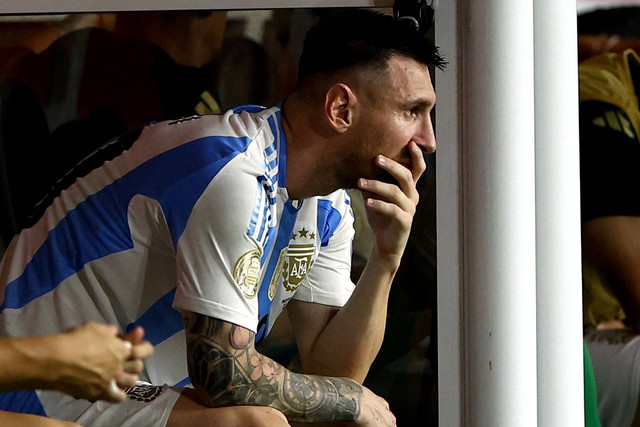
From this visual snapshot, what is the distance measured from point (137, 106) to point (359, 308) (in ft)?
1.99

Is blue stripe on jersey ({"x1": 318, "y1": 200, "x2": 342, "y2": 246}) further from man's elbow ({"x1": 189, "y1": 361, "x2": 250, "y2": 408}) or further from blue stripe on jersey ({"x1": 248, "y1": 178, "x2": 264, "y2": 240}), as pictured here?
man's elbow ({"x1": 189, "y1": 361, "x2": 250, "y2": 408})

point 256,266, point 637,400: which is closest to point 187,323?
point 256,266

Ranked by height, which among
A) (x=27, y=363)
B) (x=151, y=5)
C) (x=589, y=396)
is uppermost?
(x=151, y=5)

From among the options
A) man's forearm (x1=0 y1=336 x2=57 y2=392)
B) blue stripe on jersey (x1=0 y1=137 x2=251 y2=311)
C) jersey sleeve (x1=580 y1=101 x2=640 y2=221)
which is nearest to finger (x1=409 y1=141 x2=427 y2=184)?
blue stripe on jersey (x1=0 y1=137 x2=251 y2=311)

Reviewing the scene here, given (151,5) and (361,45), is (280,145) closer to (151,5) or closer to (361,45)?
(361,45)

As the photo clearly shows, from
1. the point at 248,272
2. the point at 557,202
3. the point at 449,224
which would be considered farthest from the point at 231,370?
the point at 557,202

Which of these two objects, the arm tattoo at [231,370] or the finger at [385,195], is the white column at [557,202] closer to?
the finger at [385,195]

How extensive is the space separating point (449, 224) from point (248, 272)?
0.60 meters

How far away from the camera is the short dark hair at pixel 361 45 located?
1.44m

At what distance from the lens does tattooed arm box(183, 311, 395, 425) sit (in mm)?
1210

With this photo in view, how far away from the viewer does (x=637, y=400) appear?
175cm

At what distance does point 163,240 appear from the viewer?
4.37 feet

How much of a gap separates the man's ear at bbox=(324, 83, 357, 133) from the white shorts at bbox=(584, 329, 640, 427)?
2.28 feet

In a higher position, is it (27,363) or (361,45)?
(361,45)
